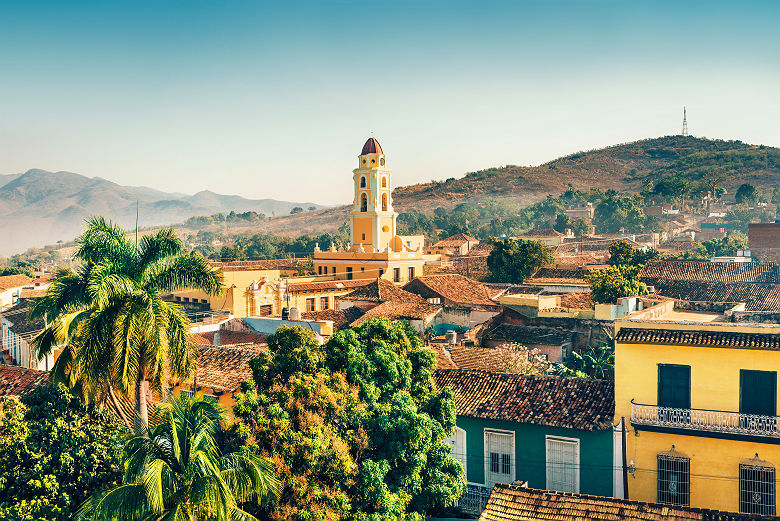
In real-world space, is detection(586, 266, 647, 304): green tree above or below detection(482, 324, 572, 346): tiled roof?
above

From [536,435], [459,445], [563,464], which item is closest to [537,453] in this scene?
[536,435]

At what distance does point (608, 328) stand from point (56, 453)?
2223 cm

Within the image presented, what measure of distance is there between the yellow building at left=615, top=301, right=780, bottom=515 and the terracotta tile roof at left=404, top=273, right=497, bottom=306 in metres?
20.1

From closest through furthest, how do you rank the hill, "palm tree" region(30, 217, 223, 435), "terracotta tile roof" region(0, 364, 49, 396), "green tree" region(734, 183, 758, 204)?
"palm tree" region(30, 217, 223, 435), "terracotta tile roof" region(0, 364, 49, 396), "green tree" region(734, 183, 758, 204), the hill

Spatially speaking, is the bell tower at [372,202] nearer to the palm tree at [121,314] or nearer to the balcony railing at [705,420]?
the balcony railing at [705,420]

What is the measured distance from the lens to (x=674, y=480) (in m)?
15.4

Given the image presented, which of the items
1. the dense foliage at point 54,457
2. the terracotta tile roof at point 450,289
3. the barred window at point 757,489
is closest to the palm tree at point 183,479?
the dense foliage at point 54,457

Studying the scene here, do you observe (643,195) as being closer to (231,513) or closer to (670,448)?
(670,448)

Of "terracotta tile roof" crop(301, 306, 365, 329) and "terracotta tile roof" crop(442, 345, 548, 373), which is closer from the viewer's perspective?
"terracotta tile roof" crop(442, 345, 548, 373)

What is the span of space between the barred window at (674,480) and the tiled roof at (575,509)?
10.4ft

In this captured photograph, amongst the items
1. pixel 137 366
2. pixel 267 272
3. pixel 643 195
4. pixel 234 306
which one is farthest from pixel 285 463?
pixel 643 195

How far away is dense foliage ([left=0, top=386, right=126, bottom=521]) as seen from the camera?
11836 mm

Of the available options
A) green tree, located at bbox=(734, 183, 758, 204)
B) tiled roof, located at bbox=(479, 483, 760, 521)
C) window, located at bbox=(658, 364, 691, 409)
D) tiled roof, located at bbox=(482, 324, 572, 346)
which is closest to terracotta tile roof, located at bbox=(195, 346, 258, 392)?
tiled roof, located at bbox=(479, 483, 760, 521)

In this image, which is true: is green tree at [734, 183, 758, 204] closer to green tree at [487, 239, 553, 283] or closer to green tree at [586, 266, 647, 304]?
green tree at [487, 239, 553, 283]
